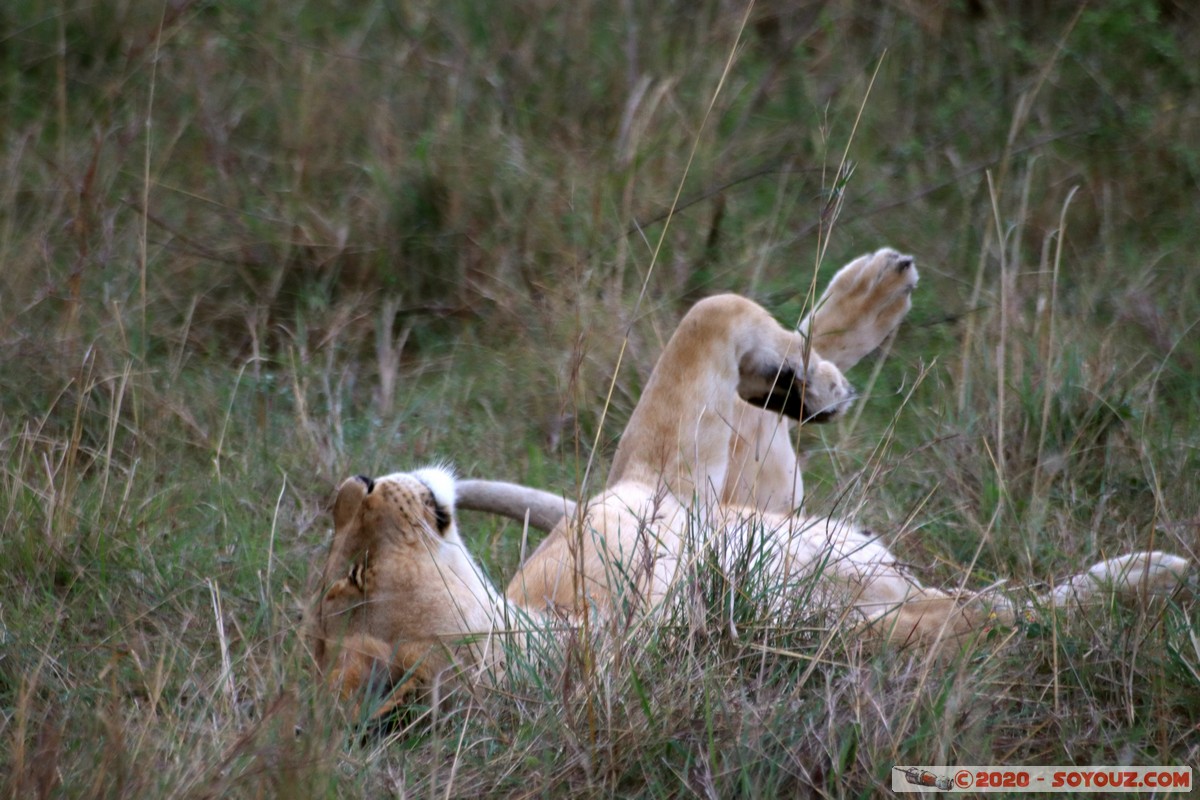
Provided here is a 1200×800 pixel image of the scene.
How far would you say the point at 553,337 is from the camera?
4.63 meters

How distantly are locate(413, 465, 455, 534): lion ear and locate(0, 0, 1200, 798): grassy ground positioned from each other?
331 mm

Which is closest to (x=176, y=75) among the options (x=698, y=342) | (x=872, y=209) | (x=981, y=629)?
(x=872, y=209)

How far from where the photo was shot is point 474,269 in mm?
5043

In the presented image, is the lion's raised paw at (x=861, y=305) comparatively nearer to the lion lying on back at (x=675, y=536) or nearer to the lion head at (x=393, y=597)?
the lion lying on back at (x=675, y=536)

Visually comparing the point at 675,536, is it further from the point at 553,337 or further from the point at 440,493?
the point at 553,337

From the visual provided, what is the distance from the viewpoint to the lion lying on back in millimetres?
2627

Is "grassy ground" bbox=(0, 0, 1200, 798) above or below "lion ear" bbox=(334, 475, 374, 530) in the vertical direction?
below

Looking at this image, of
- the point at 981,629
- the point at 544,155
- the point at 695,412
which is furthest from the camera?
the point at 544,155

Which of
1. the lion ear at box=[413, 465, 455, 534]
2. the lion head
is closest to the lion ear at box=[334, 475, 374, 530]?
the lion head

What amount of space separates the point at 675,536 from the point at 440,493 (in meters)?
0.55

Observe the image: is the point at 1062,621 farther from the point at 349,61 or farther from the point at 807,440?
the point at 349,61

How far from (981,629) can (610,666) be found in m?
0.69

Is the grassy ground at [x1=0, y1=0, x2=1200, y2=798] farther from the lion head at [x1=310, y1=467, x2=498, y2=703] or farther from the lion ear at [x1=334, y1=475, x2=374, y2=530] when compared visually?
the lion ear at [x1=334, y1=475, x2=374, y2=530]

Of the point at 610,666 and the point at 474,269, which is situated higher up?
the point at 610,666
